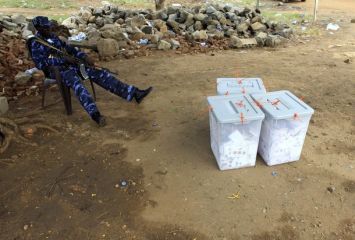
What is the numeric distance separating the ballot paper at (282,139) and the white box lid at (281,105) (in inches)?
2.8

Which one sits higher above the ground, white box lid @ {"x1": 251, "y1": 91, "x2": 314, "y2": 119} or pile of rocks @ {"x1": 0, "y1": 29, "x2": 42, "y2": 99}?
white box lid @ {"x1": 251, "y1": 91, "x2": 314, "y2": 119}

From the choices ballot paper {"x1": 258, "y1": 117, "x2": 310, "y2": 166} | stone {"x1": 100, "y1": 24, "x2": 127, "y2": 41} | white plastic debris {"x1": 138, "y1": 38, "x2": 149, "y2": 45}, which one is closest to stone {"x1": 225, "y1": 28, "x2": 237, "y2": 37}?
white plastic debris {"x1": 138, "y1": 38, "x2": 149, "y2": 45}

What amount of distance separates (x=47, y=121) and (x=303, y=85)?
3933mm

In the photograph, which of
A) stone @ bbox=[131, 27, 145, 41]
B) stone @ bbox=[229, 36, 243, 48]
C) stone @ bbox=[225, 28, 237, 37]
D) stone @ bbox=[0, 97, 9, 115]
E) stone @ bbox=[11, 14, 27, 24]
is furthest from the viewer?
stone @ bbox=[11, 14, 27, 24]

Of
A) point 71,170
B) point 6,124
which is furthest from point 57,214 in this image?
point 6,124

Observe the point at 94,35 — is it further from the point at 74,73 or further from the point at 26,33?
the point at 74,73

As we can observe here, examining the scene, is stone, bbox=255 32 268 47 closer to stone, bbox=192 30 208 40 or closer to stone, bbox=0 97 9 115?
stone, bbox=192 30 208 40

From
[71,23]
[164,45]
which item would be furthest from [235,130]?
[71,23]

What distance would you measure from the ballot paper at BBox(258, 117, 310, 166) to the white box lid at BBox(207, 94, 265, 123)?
0.20 metres

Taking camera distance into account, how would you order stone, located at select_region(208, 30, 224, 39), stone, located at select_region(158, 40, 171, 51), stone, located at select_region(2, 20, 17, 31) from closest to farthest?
stone, located at select_region(158, 40, 171, 51) < stone, located at select_region(2, 20, 17, 31) < stone, located at select_region(208, 30, 224, 39)

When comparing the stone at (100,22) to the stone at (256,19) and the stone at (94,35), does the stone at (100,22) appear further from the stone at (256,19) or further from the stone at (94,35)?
the stone at (256,19)

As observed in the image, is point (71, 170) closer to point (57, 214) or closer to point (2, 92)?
point (57, 214)

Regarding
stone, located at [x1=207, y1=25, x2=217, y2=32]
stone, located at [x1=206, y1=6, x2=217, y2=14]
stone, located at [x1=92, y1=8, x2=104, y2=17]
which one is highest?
stone, located at [x1=206, y1=6, x2=217, y2=14]

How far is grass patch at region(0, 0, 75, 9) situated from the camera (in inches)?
546
